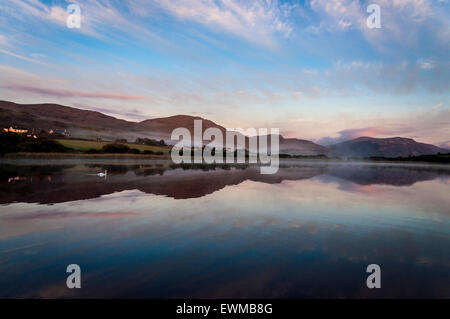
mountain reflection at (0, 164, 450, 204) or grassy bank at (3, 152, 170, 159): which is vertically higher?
grassy bank at (3, 152, 170, 159)

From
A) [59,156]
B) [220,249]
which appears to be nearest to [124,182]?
[220,249]

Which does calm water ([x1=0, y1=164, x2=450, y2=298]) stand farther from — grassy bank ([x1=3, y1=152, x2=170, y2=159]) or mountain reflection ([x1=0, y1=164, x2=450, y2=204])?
grassy bank ([x1=3, y1=152, x2=170, y2=159])

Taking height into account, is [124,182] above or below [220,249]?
above

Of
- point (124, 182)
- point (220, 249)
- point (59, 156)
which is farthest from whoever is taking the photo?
point (59, 156)

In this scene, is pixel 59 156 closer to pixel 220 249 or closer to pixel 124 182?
pixel 124 182

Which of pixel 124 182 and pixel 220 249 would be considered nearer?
pixel 220 249

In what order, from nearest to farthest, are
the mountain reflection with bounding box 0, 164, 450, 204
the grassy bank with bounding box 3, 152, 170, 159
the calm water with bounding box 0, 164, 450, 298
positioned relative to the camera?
the calm water with bounding box 0, 164, 450, 298 < the mountain reflection with bounding box 0, 164, 450, 204 < the grassy bank with bounding box 3, 152, 170, 159

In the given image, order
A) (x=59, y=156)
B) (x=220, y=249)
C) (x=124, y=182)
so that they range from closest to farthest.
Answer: (x=220, y=249), (x=124, y=182), (x=59, y=156)

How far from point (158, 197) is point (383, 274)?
9.41m

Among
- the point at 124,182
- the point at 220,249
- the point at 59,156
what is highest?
the point at 59,156

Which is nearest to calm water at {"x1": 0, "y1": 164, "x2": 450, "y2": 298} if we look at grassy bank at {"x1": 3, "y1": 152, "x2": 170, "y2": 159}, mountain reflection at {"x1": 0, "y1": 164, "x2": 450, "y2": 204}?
mountain reflection at {"x1": 0, "y1": 164, "x2": 450, "y2": 204}

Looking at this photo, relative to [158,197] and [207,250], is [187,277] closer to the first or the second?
[207,250]
